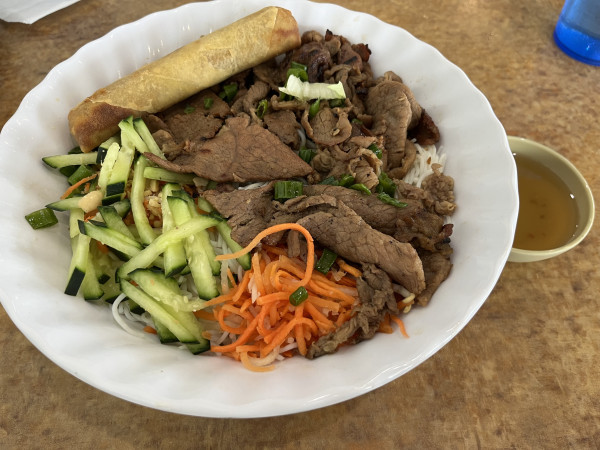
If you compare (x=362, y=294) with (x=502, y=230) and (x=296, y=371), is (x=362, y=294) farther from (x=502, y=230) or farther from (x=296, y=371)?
(x=502, y=230)


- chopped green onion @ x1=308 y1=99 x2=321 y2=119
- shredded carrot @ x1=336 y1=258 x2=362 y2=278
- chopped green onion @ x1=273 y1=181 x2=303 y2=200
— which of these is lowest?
shredded carrot @ x1=336 y1=258 x2=362 y2=278

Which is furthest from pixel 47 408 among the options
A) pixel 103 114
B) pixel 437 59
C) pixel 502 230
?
pixel 437 59

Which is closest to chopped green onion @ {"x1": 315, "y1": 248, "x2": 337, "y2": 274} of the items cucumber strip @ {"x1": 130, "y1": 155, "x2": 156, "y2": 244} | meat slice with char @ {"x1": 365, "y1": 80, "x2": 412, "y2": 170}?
meat slice with char @ {"x1": 365, "y1": 80, "x2": 412, "y2": 170}

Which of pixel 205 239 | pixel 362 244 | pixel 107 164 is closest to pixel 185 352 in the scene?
pixel 205 239

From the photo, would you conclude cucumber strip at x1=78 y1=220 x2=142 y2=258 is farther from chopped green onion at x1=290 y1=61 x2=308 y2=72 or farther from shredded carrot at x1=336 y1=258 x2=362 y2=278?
chopped green onion at x1=290 y1=61 x2=308 y2=72

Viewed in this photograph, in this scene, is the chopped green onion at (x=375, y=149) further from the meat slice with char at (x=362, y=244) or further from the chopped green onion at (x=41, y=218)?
the chopped green onion at (x=41, y=218)

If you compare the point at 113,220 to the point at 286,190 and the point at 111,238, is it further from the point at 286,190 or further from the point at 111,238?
the point at 286,190
